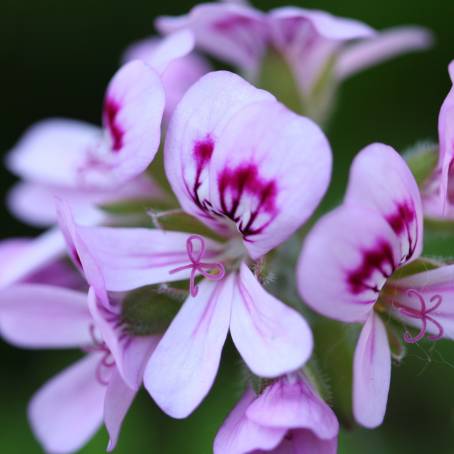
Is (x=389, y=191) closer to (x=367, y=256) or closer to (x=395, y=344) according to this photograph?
(x=367, y=256)

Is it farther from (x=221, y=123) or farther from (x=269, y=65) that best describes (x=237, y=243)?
(x=269, y=65)

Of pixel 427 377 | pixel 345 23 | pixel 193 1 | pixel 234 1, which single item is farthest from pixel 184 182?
pixel 193 1

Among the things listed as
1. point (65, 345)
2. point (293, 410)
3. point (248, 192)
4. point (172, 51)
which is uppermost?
point (172, 51)

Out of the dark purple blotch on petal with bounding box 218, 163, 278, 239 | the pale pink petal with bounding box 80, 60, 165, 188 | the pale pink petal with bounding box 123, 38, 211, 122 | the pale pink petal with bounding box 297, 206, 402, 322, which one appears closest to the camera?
the pale pink petal with bounding box 297, 206, 402, 322

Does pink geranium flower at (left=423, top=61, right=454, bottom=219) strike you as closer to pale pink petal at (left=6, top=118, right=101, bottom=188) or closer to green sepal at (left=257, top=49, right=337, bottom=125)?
green sepal at (left=257, top=49, right=337, bottom=125)

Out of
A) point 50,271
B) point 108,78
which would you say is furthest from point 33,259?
point 108,78

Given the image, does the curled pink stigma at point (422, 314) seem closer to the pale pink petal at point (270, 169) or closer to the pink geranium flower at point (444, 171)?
the pink geranium flower at point (444, 171)

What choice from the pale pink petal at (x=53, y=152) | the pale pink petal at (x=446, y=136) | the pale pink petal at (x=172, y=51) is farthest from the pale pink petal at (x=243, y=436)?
the pale pink petal at (x=53, y=152)

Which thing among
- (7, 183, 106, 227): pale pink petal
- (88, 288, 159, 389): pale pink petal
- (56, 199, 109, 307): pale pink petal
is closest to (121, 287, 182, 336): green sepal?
(88, 288, 159, 389): pale pink petal

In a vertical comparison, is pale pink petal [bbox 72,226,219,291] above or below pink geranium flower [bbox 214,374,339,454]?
above
